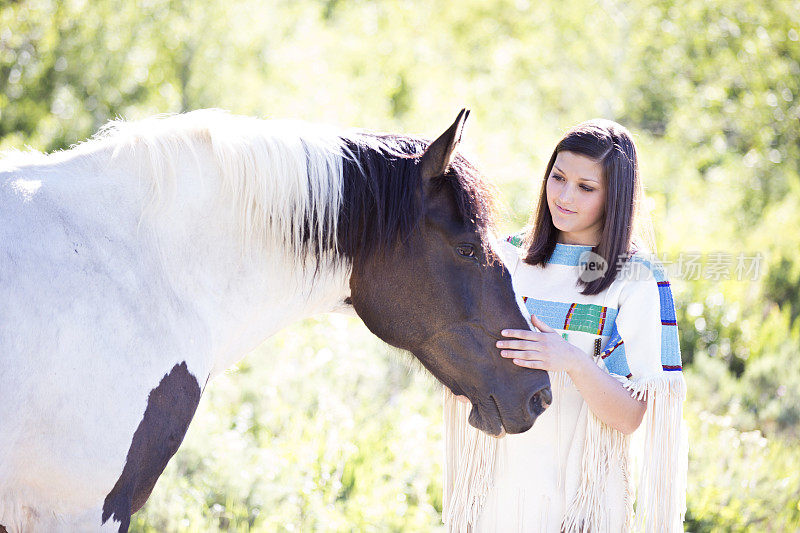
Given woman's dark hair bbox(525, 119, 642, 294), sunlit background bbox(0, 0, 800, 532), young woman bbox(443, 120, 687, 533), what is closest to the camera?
young woman bbox(443, 120, 687, 533)

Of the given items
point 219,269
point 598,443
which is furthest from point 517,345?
point 219,269

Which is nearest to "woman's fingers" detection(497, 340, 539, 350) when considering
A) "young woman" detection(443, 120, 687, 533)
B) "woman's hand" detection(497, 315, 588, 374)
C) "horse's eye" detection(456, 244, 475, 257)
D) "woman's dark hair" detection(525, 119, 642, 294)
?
"woman's hand" detection(497, 315, 588, 374)

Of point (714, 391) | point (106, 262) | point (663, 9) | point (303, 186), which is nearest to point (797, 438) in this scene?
point (714, 391)

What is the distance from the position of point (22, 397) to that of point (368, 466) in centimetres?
250

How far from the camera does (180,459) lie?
3.72 meters

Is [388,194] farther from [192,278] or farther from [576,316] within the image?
[576,316]

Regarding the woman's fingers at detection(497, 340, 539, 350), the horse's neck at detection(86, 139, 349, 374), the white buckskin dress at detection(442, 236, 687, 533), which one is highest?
the horse's neck at detection(86, 139, 349, 374)

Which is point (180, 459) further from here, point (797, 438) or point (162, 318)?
point (797, 438)

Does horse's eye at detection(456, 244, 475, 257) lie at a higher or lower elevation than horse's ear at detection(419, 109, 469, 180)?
lower

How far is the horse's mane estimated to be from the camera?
1.83m

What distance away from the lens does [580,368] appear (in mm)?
1960

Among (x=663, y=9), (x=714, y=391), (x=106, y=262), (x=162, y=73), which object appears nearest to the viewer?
(x=106, y=262)

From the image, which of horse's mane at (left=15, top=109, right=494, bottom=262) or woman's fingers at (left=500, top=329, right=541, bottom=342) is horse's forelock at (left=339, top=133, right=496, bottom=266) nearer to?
horse's mane at (left=15, top=109, right=494, bottom=262)

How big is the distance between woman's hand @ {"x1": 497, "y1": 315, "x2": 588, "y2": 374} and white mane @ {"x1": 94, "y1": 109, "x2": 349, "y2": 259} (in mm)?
563
